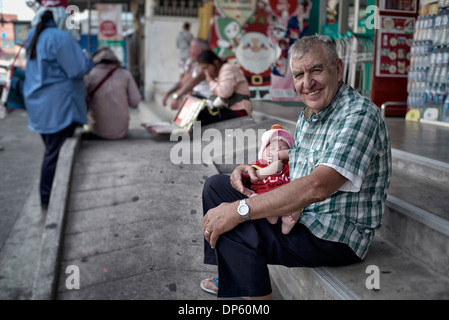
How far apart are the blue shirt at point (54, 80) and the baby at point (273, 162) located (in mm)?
2854

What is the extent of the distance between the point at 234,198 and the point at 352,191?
22.3 inches

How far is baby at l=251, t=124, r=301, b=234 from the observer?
1846mm

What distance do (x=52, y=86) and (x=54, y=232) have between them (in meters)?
1.73

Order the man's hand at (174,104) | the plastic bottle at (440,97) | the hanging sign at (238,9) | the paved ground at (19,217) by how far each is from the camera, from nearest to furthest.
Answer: the paved ground at (19,217)
the plastic bottle at (440,97)
the man's hand at (174,104)
the hanging sign at (238,9)

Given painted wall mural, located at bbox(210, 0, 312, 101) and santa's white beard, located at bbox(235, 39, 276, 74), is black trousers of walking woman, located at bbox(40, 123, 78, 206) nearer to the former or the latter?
painted wall mural, located at bbox(210, 0, 312, 101)

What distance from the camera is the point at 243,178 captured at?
6.17ft

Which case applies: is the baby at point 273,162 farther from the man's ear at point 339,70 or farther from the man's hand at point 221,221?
the man's ear at point 339,70

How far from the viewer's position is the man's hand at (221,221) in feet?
5.26

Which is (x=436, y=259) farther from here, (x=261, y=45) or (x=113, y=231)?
(x=261, y=45)

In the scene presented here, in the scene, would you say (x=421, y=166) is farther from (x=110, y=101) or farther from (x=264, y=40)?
(x=264, y=40)

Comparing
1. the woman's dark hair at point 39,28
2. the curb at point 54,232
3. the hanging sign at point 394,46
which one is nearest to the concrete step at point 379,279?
the curb at point 54,232

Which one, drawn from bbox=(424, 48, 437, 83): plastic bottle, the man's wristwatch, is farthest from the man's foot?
bbox=(424, 48, 437, 83): plastic bottle
